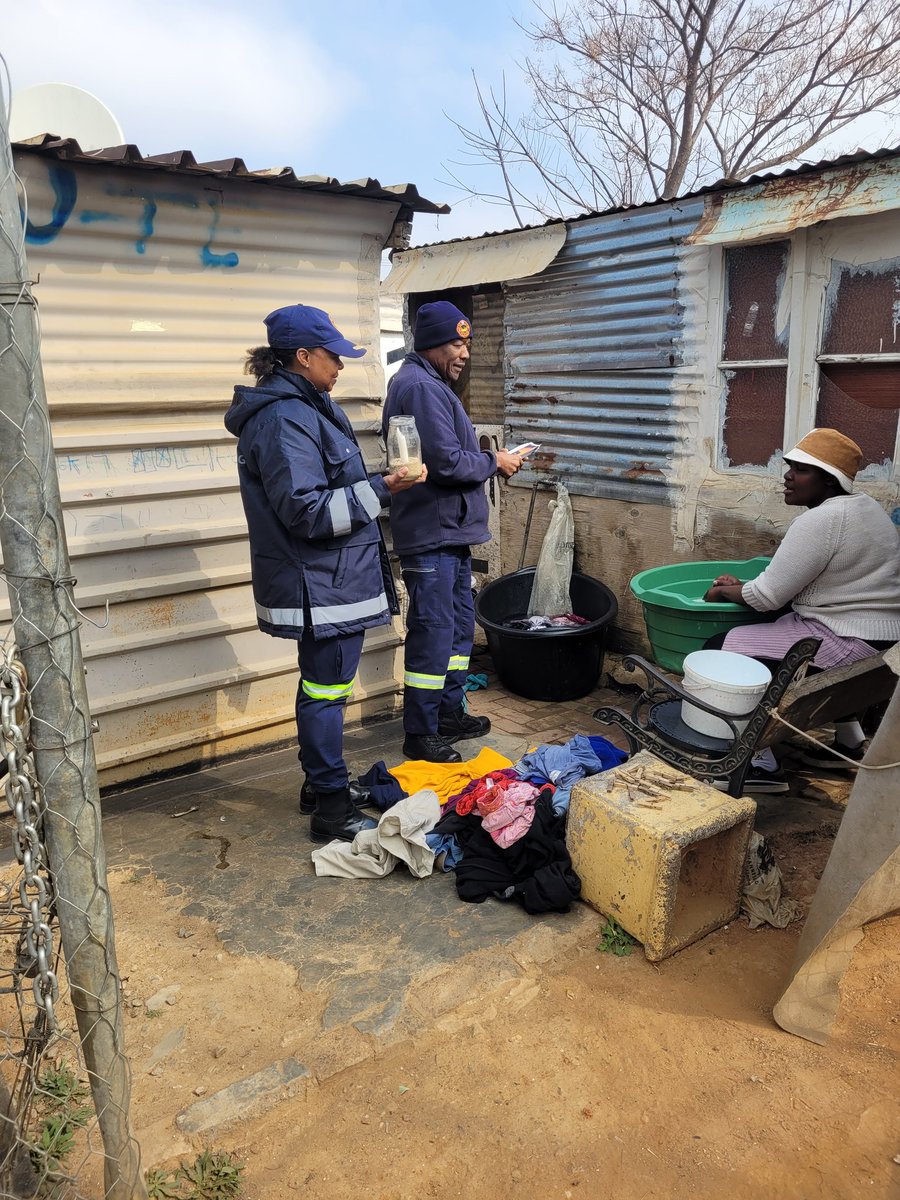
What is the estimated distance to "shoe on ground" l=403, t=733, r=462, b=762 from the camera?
4383 mm

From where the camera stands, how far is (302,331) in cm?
337

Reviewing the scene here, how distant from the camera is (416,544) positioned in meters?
4.25

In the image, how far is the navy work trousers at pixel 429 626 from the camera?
430 cm

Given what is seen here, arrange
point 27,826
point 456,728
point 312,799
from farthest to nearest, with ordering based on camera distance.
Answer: point 456,728 → point 312,799 → point 27,826

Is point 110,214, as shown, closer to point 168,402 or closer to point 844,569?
point 168,402

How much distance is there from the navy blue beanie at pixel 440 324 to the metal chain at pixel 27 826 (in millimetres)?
3174

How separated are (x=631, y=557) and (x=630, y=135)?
10.8 m

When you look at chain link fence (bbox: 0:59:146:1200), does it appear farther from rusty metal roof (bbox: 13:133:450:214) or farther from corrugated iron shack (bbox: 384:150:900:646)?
corrugated iron shack (bbox: 384:150:900:646)

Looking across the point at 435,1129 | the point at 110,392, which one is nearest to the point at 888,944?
the point at 435,1129

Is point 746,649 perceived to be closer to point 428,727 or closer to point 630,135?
point 428,727

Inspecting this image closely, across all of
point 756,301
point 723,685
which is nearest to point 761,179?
point 756,301

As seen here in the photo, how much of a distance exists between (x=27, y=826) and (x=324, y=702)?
2.08m

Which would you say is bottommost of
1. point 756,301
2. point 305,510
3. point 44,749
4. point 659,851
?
point 659,851

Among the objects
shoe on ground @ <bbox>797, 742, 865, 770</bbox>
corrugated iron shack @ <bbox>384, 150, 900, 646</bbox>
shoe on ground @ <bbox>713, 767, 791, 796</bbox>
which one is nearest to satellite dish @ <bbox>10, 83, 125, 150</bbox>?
corrugated iron shack @ <bbox>384, 150, 900, 646</bbox>
